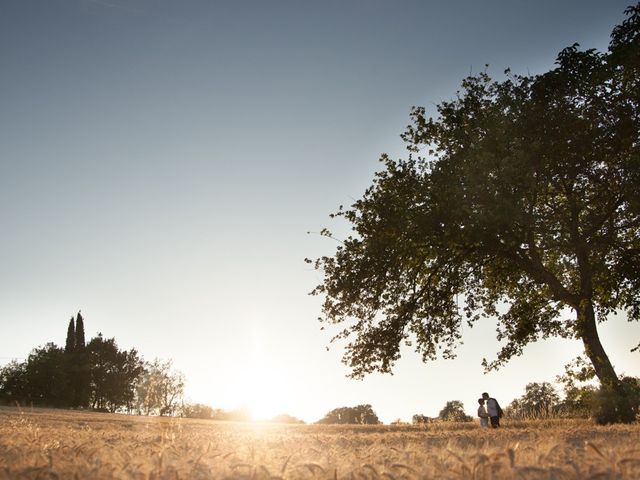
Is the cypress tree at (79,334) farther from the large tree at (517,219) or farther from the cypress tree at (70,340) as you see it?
the large tree at (517,219)

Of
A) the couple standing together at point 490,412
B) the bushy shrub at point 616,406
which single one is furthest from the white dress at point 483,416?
the bushy shrub at point 616,406

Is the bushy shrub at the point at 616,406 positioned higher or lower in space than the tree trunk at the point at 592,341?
lower

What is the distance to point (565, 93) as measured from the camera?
22.4m

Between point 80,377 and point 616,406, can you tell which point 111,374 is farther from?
point 616,406

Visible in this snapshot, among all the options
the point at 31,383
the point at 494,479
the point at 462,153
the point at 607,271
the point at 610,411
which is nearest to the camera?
the point at 494,479

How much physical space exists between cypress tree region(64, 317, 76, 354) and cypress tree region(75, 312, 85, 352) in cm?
59

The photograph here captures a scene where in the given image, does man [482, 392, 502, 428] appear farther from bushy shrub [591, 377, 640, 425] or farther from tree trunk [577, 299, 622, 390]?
tree trunk [577, 299, 622, 390]

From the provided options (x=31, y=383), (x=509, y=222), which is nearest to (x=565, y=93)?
(x=509, y=222)

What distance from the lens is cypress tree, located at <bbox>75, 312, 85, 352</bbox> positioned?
89.7 meters

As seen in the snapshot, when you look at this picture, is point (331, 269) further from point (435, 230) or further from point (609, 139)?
point (609, 139)

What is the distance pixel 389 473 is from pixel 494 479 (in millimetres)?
572

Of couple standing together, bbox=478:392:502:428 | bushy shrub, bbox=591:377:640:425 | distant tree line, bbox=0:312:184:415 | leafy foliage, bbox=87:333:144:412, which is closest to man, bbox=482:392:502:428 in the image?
couple standing together, bbox=478:392:502:428

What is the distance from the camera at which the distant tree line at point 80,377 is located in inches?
3091

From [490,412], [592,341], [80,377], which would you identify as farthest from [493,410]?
[80,377]
